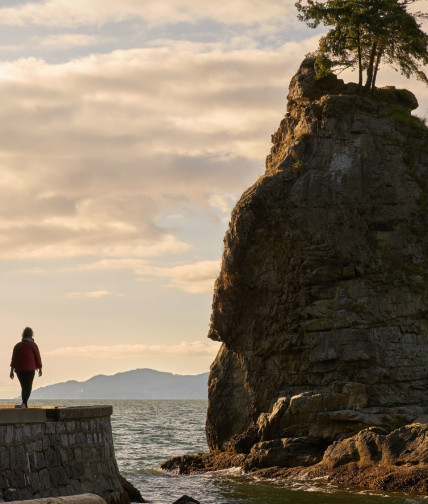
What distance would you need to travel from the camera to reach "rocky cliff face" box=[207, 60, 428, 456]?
33594 mm

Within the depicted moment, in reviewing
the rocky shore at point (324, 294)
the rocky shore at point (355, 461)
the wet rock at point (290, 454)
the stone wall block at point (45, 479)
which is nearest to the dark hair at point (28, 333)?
the stone wall block at point (45, 479)

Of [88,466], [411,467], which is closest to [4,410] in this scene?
[88,466]

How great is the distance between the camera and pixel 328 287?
35.8 meters

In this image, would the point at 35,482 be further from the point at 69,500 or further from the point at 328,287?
the point at 328,287

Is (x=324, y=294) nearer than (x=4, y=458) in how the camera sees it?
No

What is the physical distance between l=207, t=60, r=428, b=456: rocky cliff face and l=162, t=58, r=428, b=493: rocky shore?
51 mm

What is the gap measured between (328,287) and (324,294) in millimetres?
341

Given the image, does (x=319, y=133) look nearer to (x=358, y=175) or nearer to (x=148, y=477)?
(x=358, y=175)

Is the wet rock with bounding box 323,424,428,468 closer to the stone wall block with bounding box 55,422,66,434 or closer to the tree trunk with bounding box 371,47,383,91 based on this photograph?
the stone wall block with bounding box 55,422,66,434

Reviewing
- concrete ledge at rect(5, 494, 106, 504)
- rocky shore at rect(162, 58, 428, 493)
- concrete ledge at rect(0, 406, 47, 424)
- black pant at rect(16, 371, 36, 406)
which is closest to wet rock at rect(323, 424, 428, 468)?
rocky shore at rect(162, 58, 428, 493)

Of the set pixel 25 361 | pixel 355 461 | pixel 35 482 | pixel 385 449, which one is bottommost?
pixel 355 461

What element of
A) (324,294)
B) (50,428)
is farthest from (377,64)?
(50,428)

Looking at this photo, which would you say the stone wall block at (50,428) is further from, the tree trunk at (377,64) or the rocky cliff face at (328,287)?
the tree trunk at (377,64)

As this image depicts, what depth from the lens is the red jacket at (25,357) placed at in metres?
19.4
